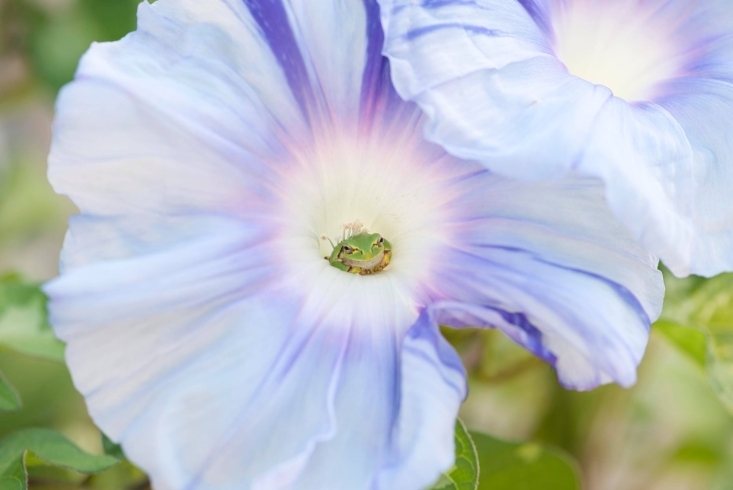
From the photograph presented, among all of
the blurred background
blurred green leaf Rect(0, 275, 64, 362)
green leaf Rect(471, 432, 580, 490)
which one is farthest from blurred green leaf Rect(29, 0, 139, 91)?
green leaf Rect(471, 432, 580, 490)

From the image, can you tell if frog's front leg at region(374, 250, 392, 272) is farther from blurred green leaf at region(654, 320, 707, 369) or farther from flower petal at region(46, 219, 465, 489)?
blurred green leaf at region(654, 320, 707, 369)

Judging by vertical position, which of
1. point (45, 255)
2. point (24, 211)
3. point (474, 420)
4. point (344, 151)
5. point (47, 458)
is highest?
point (344, 151)

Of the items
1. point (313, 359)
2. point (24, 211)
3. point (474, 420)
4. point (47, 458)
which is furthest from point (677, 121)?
point (24, 211)

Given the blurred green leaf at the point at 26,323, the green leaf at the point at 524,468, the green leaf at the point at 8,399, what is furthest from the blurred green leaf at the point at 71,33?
the green leaf at the point at 524,468

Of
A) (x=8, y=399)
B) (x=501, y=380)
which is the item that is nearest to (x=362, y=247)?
(x=8, y=399)

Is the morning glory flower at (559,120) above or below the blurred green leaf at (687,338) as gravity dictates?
above

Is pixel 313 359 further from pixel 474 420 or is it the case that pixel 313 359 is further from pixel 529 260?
pixel 474 420

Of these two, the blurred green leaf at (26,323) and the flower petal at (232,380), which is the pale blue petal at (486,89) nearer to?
the flower petal at (232,380)
